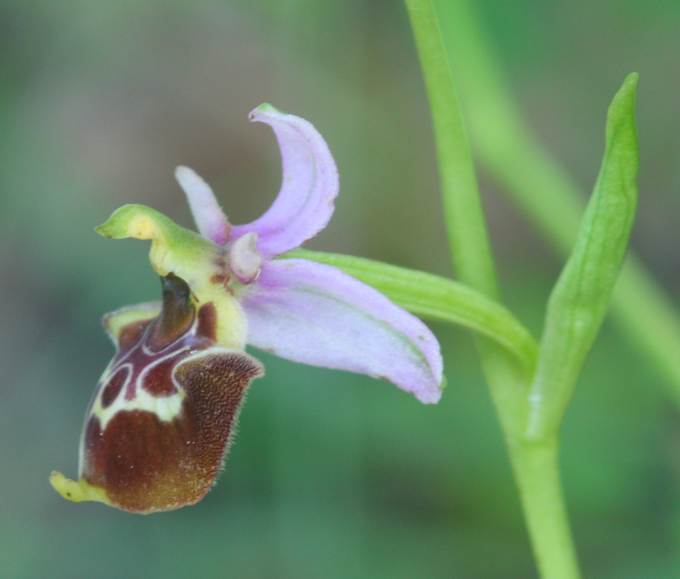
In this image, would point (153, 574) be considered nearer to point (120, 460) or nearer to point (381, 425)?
point (381, 425)

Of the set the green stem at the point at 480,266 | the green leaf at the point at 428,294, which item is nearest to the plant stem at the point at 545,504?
the green stem at the point at 480,266

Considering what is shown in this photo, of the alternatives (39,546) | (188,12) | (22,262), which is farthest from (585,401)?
(188,12)

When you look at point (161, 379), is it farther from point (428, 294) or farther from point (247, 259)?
point (428, 294)

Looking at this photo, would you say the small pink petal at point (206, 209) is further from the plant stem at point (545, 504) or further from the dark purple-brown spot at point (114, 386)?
the plant stem at point (545, 504)

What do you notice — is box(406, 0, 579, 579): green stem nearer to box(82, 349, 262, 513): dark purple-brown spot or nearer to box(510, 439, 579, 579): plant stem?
box(510, 439, 579, 579): plant stem

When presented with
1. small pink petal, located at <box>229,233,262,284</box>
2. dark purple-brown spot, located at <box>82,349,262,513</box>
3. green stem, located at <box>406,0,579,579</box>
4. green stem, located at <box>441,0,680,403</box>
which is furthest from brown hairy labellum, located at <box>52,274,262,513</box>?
green stem, located at <box>441,0,680,403</box>

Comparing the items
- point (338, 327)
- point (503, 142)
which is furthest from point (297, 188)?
point (503, 142)
